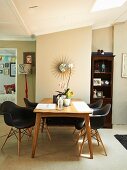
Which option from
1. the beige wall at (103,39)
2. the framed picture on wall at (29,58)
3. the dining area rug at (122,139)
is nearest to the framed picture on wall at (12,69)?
the framed picture on wall at (29,58)

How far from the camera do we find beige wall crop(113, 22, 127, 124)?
5.86m

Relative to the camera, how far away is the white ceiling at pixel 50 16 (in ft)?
11.4

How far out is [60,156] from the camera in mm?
3580

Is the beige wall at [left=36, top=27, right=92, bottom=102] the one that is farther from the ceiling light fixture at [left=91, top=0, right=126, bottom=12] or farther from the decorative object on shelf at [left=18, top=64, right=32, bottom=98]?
the ceiling light fixture at [left=91, top=0, right=126, bottom=12]

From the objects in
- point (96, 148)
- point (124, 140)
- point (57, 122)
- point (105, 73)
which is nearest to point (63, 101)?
point (57, 122)

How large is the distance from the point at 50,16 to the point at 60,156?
8.61 ft

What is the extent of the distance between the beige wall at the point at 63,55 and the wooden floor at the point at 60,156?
4.64 ft

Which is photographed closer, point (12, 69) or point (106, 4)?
point (106, 4)

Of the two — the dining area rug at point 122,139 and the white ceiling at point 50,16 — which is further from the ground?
the white ceiling at point 50,16

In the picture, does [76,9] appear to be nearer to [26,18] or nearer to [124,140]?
[26,18]

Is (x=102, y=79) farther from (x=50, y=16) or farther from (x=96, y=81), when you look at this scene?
(x=50, y=16)

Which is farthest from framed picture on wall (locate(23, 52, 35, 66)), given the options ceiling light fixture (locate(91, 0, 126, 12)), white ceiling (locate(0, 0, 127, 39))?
ceiling light fixture (locate(91, 0, 126, 12))

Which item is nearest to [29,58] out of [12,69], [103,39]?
[103,39]

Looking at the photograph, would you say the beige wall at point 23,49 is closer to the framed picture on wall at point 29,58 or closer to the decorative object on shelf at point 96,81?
the framed picture on wall at point 29,58
